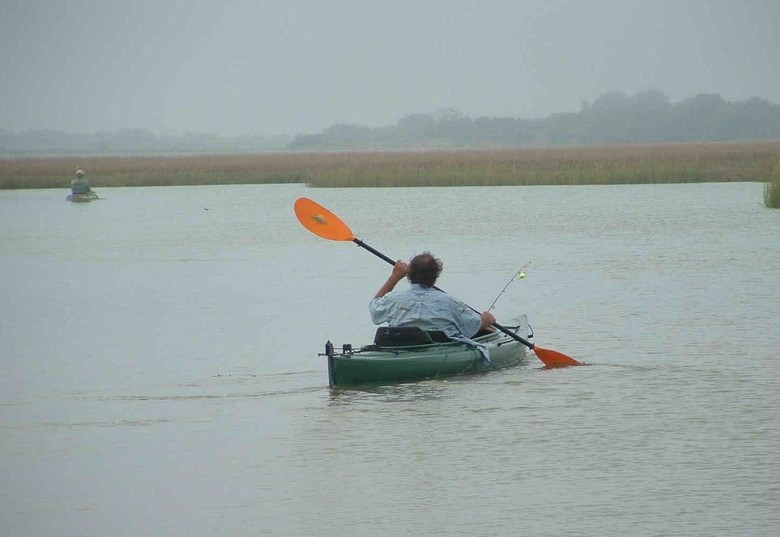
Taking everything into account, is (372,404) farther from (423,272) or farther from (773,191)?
(773,191)

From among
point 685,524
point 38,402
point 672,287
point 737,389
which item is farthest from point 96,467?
point 672,287

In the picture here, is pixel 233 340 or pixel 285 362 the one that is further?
pixel 233 340

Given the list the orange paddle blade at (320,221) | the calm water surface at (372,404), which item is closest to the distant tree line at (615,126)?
the calm water surface at (372,404)

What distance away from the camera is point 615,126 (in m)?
138

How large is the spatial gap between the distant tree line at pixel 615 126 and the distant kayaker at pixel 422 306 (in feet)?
398

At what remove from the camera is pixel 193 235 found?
97.8 ft

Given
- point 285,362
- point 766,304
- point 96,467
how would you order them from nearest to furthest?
point 96,467 → point 285,362 → point 766,304

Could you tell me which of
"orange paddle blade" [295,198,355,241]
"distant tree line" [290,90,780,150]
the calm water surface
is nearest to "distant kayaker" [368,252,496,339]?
the calm water surface

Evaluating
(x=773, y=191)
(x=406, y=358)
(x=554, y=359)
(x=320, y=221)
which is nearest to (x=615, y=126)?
(x=773, y=191)

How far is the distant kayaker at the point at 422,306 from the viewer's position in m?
11.8

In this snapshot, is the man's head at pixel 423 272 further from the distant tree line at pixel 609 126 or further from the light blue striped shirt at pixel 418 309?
the distant tree line at pixel 609 126

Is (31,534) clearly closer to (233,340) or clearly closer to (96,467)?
(96,467)

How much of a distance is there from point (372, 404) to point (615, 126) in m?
129

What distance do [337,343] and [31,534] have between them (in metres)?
6.87
